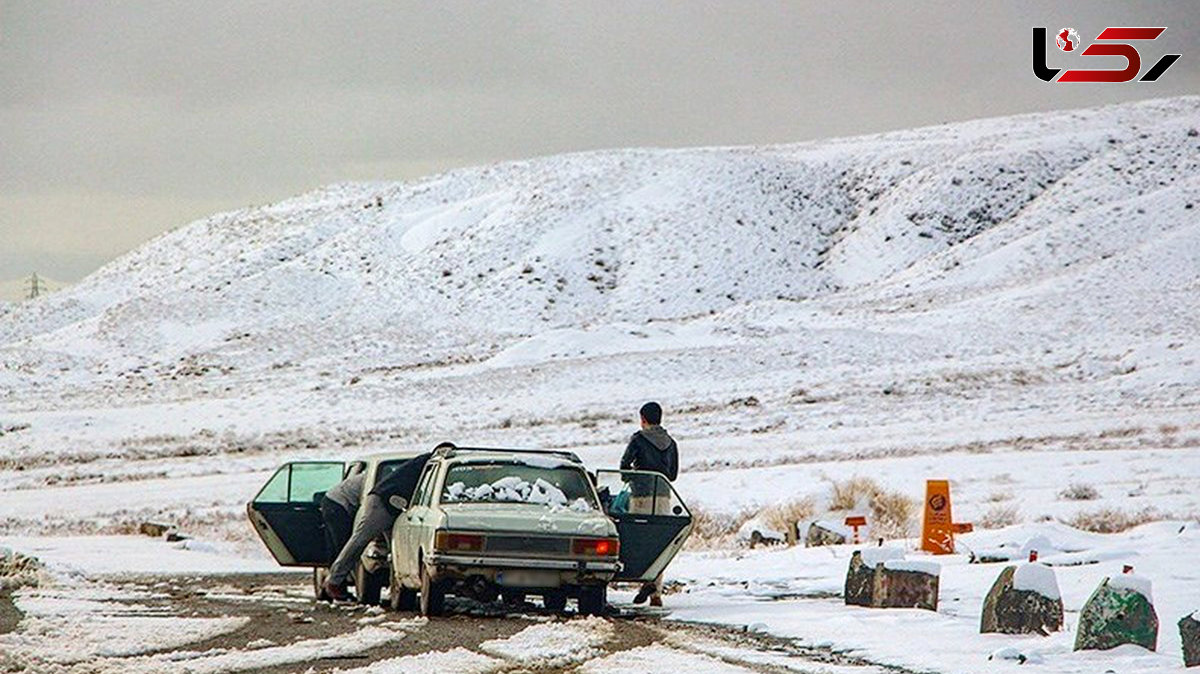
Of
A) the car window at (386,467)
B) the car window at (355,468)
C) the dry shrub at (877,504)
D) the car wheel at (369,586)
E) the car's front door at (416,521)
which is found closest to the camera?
the car's front door at (416,521)

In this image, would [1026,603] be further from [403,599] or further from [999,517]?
[999,517]

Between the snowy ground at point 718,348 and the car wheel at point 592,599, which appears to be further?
the snowy ground at point 718,348

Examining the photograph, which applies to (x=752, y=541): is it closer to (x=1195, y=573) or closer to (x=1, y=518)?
(x=1195, y=573)

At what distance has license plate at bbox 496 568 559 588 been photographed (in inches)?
585

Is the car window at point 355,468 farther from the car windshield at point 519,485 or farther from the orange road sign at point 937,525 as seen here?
the orange road sign at point 937,525

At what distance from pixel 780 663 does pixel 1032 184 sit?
94.9 meters

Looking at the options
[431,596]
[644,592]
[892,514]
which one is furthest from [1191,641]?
[892,514]

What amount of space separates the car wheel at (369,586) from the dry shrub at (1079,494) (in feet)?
40.8

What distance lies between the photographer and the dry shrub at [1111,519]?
21.7 m

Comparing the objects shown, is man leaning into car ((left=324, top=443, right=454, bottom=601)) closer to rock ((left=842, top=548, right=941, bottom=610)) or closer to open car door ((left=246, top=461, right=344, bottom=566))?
open car door ((left=246, top=461, right=344, bottom=566))

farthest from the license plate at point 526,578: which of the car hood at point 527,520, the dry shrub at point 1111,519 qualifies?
the dry shrub at point 1111,519

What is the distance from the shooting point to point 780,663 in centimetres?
1200

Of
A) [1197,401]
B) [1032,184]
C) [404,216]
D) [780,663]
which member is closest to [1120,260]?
[1032,184]

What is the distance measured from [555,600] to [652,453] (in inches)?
88.1
